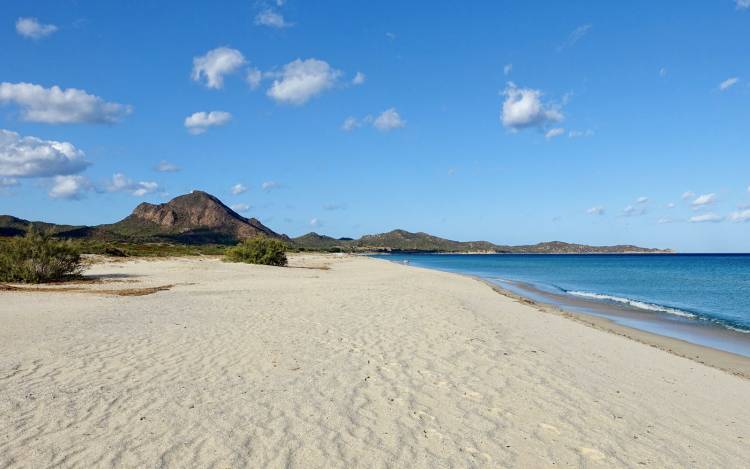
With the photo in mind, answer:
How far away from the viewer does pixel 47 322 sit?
1122 centimetres

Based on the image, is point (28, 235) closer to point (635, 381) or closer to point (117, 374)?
point (117, 374)

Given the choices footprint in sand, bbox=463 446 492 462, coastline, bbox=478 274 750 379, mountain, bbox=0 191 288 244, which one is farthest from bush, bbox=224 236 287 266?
mountain, bbox=0 191 288 244

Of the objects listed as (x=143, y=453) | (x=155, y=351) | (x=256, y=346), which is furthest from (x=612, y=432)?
(x=155, y=351)

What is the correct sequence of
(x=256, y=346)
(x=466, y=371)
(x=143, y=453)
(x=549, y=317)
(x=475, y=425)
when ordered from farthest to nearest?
(x=549, y=317)
(x=256, y=346)
(x=466, y=371)
(x=475, y=425)
(x=143, y=453)

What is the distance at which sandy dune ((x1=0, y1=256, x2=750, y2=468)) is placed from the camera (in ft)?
16.0

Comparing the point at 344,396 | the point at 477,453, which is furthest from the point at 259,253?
the point at 477,453

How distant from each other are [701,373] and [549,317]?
696cm

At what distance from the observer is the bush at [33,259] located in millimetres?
21438

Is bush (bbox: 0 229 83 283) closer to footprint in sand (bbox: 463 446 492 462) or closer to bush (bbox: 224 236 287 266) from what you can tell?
bush (bbox: 224 236 287 266)

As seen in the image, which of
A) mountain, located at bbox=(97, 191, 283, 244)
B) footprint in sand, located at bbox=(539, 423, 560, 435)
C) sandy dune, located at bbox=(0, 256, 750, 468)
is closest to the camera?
sandy dune, located at bbox=(0, 256, 750, 468)

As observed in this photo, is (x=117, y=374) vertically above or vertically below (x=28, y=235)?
below

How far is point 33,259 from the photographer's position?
21.7 meters

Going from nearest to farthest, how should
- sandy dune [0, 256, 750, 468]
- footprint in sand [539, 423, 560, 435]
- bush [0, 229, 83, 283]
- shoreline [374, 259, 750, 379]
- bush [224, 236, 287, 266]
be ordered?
sandy dune [0, 256, 750, 468] → footprint in sand [539, 423, 560, 435] → shoreline [374, 259, 750, 379] → bush [0, 229, 83, 283] → bush [224, 236, 287, 266]

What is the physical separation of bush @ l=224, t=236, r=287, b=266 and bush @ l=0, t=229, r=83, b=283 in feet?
68.5
